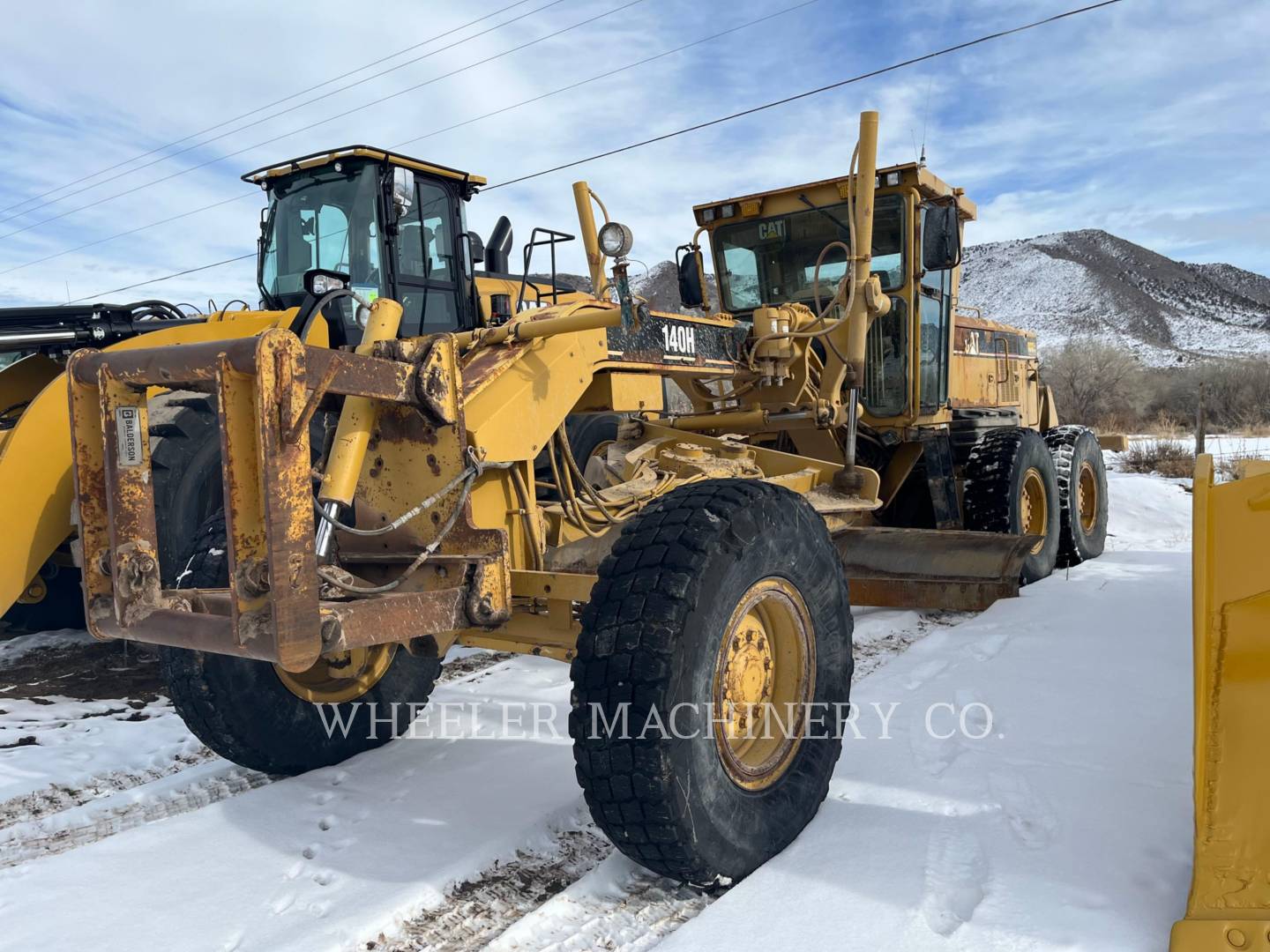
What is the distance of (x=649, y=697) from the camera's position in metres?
2.54

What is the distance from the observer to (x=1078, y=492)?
7.82m

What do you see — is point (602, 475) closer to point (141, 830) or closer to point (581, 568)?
point (581, 568)

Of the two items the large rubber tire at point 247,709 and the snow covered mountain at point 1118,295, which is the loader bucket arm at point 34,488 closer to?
the large rubber tire at point 247,709

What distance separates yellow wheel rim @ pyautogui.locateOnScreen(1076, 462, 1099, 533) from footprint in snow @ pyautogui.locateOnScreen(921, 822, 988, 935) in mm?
6076

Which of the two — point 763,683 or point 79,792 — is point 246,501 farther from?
point 79,792

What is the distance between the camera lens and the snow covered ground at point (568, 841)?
8.25ft

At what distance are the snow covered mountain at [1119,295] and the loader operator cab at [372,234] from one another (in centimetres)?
5382

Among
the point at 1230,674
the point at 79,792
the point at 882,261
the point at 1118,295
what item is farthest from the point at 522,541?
the point at 1118,295

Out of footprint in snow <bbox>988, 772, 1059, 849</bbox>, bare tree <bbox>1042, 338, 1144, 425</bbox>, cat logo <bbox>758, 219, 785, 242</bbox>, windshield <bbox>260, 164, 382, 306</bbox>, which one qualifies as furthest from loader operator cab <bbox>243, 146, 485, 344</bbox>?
bare tree <bbox>1042, 338, 1144, 425</bbox>

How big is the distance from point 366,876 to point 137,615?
1027 millimetres

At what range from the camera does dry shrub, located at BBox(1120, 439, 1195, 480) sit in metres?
13.8

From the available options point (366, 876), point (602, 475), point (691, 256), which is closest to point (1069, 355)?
point (691, 256)

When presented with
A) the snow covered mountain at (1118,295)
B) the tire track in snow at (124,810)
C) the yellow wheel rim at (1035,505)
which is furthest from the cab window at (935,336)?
the snow covered mountain at (1118,295)

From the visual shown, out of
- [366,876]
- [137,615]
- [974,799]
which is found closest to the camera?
[137,615]
